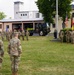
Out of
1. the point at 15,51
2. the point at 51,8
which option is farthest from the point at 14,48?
the point at 51,8

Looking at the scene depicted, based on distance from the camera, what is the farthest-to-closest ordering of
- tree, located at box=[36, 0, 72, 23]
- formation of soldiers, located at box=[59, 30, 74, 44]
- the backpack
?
tree, located at box=[36, 0, 72, 23] < formation of soldiers, located at box=[59, 30, 74, 44] < the backpack

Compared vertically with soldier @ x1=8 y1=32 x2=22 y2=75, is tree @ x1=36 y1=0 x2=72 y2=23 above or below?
above

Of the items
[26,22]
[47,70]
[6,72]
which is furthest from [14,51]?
[26,22]

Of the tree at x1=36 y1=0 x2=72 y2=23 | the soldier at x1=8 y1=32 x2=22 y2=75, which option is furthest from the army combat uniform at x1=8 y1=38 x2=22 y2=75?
the tree at x1=36 y1=0 x2=72 y2=23

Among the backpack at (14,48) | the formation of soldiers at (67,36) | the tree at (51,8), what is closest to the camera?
the backpack at (14,48)

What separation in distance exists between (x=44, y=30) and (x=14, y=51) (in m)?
41.6

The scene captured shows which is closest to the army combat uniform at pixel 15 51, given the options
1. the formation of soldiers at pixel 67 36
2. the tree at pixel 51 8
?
the formation of soldiers at pixel 67 36

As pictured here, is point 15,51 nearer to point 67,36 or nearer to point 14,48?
point 14,48

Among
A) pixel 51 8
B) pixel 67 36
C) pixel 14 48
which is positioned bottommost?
pixel 67 36

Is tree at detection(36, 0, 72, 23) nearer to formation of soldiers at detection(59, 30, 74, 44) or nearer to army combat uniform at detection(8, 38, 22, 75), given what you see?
formation of soldiers at detection(59, 30, 74, 44)

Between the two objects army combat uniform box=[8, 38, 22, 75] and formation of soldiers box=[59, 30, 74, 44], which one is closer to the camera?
army combat uniform box=[8, 38, 22, 75]

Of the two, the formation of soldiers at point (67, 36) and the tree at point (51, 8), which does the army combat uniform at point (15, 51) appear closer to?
the formation of soldiers at point (67, 36)

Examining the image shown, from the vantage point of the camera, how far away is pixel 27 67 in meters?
12.7

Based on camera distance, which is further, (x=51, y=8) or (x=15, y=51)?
Answer: (x=51, y=8)
